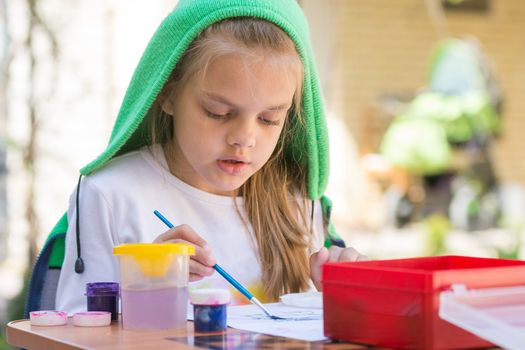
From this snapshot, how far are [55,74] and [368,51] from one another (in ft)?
12.0

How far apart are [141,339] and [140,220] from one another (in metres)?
0.59

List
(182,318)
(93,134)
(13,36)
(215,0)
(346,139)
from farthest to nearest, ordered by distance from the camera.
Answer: (346,139), (93,134), (13,36), (215,0), (182,318)

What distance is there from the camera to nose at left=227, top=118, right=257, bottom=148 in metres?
1.71

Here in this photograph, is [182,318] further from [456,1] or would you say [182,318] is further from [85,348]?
[456,1]

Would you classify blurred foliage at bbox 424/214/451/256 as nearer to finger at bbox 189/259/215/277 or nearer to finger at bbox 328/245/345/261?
finger at bbox 328/245/345/261

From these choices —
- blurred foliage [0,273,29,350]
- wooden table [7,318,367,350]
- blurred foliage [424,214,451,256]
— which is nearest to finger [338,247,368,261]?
wooden table [7,318,367,350]

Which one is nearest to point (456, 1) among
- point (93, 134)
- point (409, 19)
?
point (409, 19)

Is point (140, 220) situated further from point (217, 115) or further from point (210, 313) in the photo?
point (210, 313)

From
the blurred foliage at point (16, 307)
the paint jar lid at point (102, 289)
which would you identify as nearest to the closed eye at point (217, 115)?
the paint jar lid at point (102, 289)

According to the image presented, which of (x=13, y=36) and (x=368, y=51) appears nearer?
(x=13, y=36)

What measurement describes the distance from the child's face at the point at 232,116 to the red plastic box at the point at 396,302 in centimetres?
50

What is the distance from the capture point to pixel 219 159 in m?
1.77

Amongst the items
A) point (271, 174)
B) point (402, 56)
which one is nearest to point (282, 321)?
point (271, 174)

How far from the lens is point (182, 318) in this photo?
4.52 ft
